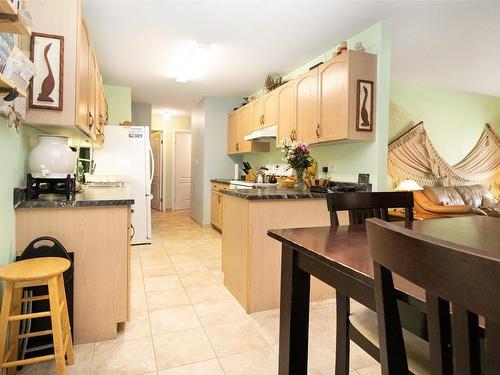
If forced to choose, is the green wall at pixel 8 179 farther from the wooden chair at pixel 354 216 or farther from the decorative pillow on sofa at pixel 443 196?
the decorative pillow on sofa at pixel 443 196

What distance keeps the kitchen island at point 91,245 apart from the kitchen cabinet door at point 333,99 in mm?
1895

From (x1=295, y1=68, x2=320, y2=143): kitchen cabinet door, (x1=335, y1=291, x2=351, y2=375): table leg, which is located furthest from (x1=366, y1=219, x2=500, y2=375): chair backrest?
(x1=295, y1=68, x2=320, y2=143): kitchen cabinet door

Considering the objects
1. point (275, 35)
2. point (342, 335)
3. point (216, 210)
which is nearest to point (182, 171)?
point (216, 210)

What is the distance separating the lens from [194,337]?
2041mm

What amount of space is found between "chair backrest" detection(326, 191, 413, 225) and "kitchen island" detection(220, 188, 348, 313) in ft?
3.03

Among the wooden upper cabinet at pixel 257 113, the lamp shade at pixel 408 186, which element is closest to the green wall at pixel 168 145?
the wooden upper cabinet at pixel 257 113

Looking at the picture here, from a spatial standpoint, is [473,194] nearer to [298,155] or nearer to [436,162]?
[436,162]

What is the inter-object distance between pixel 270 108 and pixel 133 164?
79.5 inches

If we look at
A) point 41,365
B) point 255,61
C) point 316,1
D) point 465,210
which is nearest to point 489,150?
point 465,210

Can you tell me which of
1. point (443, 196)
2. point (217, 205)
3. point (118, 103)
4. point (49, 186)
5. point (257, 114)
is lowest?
point (217, 205)

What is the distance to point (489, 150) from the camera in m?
5.69

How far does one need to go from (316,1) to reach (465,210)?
3.16 m

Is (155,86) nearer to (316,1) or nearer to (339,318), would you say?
(316,1)

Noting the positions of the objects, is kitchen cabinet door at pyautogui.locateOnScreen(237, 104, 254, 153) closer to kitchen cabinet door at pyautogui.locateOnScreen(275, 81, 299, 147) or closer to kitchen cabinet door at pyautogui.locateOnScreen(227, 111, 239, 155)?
kitchen cabinet door at pyautogui.locateOnScreen(227, 111, 239, 155)
